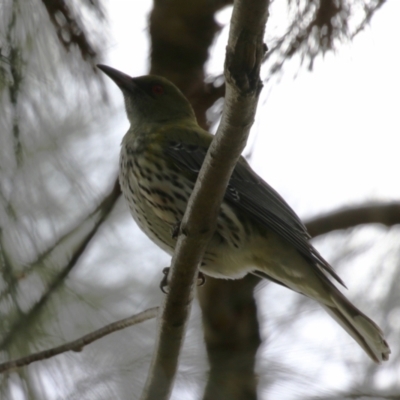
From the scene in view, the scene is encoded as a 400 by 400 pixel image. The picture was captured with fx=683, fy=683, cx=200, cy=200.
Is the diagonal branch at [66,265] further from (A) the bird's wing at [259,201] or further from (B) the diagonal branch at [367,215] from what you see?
(B) the diagonal branch at [367,215]

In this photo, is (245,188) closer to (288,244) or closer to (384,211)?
(288,244)

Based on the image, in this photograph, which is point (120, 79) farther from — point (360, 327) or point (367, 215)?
point (360, 327)

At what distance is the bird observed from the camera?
3305 millimetres

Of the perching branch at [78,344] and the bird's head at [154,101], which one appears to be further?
the bird's head at [154,101]

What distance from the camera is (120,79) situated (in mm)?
3936

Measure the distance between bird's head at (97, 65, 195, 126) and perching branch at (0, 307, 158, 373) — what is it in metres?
1.75

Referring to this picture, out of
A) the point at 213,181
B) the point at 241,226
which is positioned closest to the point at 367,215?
the point at 241,226

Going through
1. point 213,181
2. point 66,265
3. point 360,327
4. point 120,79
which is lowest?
point 66,265

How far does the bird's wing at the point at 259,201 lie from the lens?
10.8 ft

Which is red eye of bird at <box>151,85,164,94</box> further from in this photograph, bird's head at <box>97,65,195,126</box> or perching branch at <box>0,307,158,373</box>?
perching branch at <box>0,307,158,373</box>

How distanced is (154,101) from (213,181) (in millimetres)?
2078

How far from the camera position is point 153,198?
3422 mm

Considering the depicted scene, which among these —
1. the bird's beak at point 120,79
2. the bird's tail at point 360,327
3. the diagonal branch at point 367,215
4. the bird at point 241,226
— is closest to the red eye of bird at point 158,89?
the bird's beak at point 120,79

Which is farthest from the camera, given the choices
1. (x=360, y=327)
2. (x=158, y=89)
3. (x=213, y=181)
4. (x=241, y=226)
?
(x=158, y=89)
